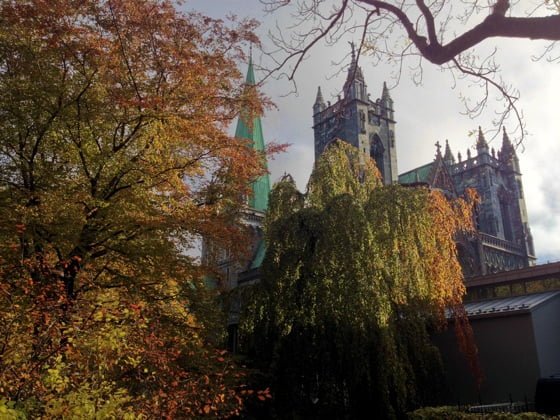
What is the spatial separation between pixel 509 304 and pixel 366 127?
24.8m

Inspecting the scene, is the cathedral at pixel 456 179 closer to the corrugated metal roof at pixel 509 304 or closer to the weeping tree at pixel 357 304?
the corrugated metal roof at pixel 509 304

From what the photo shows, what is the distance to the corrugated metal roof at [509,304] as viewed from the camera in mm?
14305

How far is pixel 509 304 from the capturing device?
15391 mm

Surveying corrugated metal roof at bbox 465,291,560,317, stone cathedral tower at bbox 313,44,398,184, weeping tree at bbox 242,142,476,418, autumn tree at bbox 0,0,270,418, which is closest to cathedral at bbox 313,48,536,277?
stone cathedral tower at bbox 313,44,398,184

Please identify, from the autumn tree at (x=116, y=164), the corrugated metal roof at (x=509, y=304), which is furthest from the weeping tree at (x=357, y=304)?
the autumn tree at (x=116, y=164)

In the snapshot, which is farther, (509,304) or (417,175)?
(417,175)

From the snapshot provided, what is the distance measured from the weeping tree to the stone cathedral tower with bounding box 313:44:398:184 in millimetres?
23820

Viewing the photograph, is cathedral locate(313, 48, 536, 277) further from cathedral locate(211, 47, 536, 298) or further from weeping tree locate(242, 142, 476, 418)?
weeping tree locate(242, 142, 476, 418)

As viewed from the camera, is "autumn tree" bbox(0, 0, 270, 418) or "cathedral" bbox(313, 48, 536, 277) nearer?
"autumn tree" bbox(0, 0, 270, 418)

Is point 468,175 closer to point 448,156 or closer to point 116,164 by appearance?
point 448,156

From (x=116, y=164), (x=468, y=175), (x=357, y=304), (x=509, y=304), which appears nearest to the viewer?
(x=116, y=164)

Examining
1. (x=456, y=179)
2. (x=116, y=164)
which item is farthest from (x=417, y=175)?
(x=116, y=164)

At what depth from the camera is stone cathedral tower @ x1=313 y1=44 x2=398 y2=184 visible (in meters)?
37.7

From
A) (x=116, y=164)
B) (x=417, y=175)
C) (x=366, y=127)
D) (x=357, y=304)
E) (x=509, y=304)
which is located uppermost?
(x=366, y=127)
